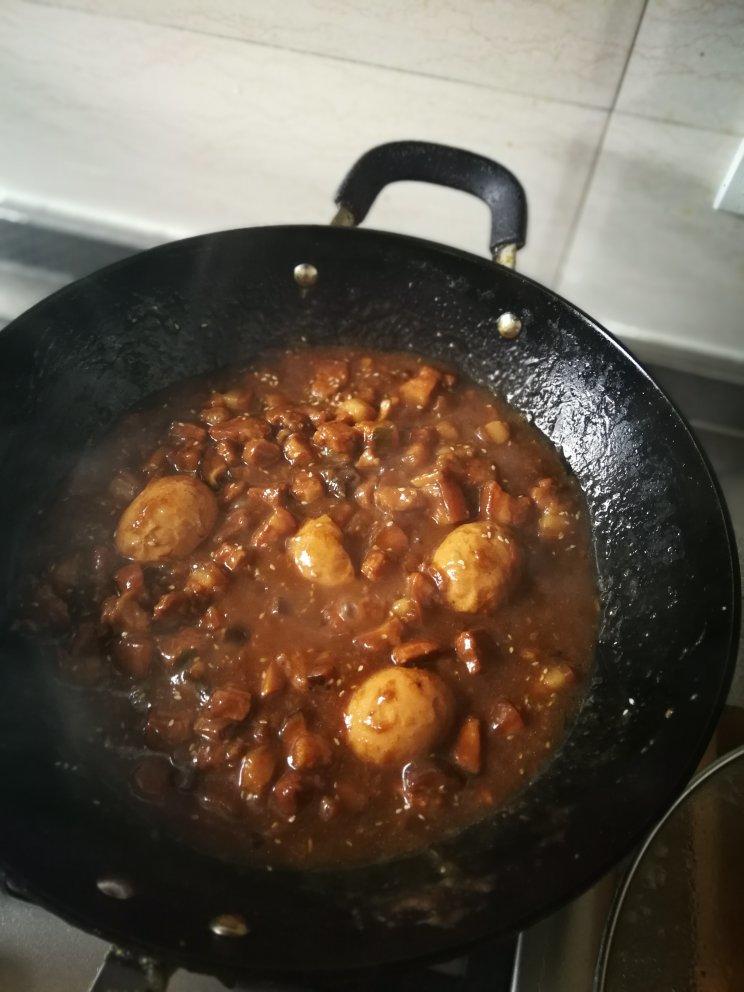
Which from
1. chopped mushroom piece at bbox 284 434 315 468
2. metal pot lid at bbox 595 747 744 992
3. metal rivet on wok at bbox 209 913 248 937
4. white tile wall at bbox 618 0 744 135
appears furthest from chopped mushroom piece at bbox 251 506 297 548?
white tile wall at bbox 618 0 744 135

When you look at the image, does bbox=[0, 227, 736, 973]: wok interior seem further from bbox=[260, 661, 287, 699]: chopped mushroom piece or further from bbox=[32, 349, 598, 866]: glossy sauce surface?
bbox=[260, 661, 287, 699]: chopped mushroom piece

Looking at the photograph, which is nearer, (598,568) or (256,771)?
(256,771)

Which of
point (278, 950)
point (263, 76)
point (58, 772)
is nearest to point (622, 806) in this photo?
point (278, 950)

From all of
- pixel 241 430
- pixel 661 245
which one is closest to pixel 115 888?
pixel 241 430

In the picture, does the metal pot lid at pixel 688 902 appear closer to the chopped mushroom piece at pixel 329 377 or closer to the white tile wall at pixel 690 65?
the chopped mushroom piece at pixel 329 377

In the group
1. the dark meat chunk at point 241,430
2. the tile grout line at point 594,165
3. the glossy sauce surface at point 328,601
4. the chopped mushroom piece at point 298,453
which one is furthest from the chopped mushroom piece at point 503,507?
the tile grout line at point 594,165

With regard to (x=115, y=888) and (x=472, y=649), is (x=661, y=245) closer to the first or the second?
(x=472, y=649)
